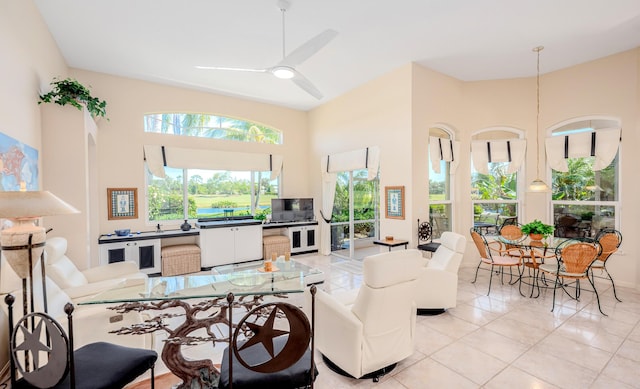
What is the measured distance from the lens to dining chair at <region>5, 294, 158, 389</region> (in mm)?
1337

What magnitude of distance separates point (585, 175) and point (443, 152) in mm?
2349

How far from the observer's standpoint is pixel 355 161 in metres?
6.07

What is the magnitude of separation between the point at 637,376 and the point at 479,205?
3751 millimetres

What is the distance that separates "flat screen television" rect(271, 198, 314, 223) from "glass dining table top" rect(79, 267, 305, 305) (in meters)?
4.54

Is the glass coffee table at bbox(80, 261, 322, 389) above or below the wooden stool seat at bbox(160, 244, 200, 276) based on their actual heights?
above

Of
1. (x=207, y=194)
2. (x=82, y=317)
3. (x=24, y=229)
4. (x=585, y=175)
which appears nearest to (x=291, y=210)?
(x=207, y=194)

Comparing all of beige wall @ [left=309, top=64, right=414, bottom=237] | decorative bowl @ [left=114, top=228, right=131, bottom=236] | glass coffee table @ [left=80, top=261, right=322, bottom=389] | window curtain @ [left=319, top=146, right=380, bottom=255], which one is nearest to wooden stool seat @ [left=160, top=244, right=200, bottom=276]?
decorative bowl @ [left=114, top=228, right=131, bottom=236]

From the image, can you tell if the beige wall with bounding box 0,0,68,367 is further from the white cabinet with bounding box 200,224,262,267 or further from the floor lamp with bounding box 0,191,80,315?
the white cabinet with bounding box 200,224,262,267

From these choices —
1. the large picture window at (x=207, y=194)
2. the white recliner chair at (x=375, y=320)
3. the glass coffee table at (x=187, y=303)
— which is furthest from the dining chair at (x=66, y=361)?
the large picture window at (x=207, y=194)

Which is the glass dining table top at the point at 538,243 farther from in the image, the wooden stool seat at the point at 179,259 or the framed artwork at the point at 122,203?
the framed artwork at the point at 122,203

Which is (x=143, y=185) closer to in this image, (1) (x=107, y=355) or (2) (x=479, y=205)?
(1) (x=107, y=355)

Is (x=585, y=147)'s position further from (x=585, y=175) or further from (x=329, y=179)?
(x=329, y=179)

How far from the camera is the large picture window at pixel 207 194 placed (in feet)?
19.1

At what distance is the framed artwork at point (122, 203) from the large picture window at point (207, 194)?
10.4 inches
